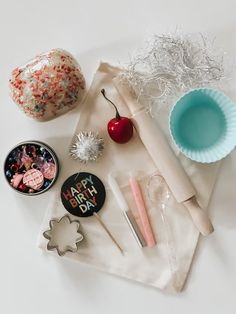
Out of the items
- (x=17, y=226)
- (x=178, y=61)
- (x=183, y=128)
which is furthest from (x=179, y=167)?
(x=17, y=226)

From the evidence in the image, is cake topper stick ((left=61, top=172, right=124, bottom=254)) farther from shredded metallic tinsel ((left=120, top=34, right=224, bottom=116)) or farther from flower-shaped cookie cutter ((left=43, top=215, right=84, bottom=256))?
shredded metallic tinsel ((left=120, top=34, right=224, bottom=116))

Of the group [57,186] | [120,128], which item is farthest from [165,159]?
[57,186]

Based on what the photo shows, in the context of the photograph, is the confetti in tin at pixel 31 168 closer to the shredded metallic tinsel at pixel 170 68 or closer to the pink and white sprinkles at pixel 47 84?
the pink and white sprinkles at pixel 47 84

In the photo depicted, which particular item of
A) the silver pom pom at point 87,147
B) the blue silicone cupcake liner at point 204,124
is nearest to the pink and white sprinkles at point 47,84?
the silver pom pom at point 87,147

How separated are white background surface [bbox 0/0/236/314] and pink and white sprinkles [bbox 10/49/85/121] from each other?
71 mm

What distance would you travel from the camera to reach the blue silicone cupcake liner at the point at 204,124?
0.85 m

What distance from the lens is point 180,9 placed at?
2.99 feet

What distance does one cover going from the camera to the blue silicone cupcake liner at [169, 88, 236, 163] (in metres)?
0.85

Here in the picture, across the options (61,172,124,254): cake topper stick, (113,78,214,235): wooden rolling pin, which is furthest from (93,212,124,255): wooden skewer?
(113,78,214,235): wooden rolling pin

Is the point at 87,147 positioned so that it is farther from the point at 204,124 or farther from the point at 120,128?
the point at 204,124

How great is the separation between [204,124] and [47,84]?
259 millimetres

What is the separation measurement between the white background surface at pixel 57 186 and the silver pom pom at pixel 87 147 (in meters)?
0.03

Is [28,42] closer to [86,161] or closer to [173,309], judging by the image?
[86,161]

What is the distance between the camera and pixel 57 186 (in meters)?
0.92
